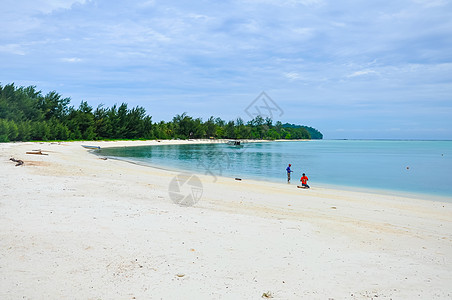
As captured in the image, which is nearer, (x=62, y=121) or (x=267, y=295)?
(x=267, y=295)

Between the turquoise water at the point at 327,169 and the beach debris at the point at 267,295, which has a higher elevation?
the beach debris at the point at 267,295

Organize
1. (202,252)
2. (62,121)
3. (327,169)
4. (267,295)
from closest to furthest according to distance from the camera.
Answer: (267,295)
(202,252)
(327,169)
(62,121)

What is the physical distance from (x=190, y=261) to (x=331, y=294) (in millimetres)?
2451

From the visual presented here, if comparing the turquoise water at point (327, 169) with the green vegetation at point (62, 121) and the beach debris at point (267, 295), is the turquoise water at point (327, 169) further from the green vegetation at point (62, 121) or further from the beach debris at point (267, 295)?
the beach debris at point (267, 295)

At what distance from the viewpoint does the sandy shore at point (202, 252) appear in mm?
4836

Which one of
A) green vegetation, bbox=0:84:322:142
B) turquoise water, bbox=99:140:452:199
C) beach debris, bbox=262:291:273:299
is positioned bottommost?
turquoise water, bbox=99:140:452:199

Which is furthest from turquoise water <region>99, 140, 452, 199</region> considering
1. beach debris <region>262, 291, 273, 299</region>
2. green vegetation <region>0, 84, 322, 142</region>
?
beach debris <region>262, 291, 273, 299</region>

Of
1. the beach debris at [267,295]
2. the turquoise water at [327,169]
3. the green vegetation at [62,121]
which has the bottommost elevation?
the turquoise water at [327,169]

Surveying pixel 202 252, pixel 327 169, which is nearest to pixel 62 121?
pixel 327 169

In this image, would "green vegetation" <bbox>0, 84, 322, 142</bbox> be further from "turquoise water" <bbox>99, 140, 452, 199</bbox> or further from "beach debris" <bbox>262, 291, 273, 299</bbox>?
"beach debris" <bbox>262, 291, 273, 299</bbox>

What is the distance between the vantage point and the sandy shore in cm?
484

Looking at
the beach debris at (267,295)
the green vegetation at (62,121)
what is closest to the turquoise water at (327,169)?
the green vegetation at (62,121)

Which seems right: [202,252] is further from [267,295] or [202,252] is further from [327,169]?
[327,169]

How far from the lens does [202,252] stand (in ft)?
20.5
